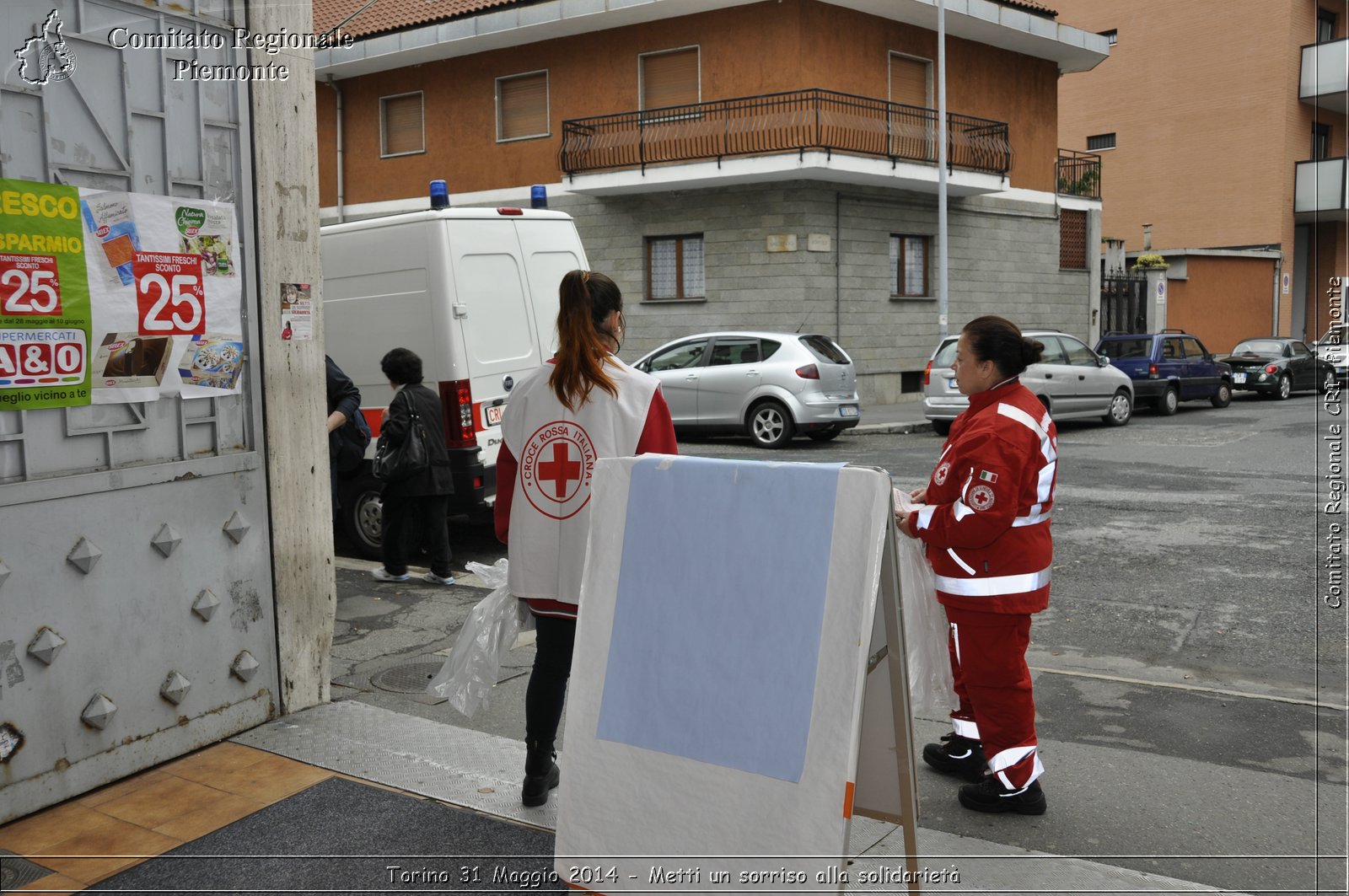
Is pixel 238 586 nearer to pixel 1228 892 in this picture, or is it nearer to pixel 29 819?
pixel 29 819

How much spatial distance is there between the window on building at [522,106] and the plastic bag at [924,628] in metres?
21.9

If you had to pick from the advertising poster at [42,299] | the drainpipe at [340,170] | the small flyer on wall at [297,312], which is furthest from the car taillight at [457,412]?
the drainpipe at [340,170]

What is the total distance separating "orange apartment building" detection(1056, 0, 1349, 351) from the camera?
107ft

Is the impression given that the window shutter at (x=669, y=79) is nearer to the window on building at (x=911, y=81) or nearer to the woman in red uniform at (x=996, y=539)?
the window on building at (x=911, y=81)

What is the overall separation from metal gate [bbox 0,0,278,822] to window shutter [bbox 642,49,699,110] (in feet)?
64.0

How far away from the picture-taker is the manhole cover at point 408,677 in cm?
545

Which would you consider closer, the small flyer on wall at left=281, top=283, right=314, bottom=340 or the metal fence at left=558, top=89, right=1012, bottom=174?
the small flyer on wall at left=281, top=283, right=314, bottom=340

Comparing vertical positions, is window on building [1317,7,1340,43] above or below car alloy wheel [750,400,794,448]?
above

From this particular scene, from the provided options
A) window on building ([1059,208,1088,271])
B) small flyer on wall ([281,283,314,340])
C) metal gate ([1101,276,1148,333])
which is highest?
window on building ([1059,208,1088,271])

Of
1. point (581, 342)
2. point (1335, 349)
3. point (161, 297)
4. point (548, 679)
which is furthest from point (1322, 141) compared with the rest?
point (161, 297)

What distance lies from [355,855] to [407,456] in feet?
13.6

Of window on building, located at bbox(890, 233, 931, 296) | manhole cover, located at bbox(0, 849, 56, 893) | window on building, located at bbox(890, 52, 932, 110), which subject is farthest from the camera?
window on building, located at bbox(890, 233, 931, 296)

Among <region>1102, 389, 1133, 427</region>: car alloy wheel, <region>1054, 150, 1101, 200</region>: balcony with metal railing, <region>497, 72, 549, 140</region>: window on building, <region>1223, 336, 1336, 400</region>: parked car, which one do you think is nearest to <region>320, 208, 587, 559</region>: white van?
<region>1102, 389, 1133, 427</region>: car alloy wheel

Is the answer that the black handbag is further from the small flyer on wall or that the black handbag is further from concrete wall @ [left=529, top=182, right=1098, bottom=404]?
concrete wall @ [left=529, top=182, right=1098, bottom=404]
